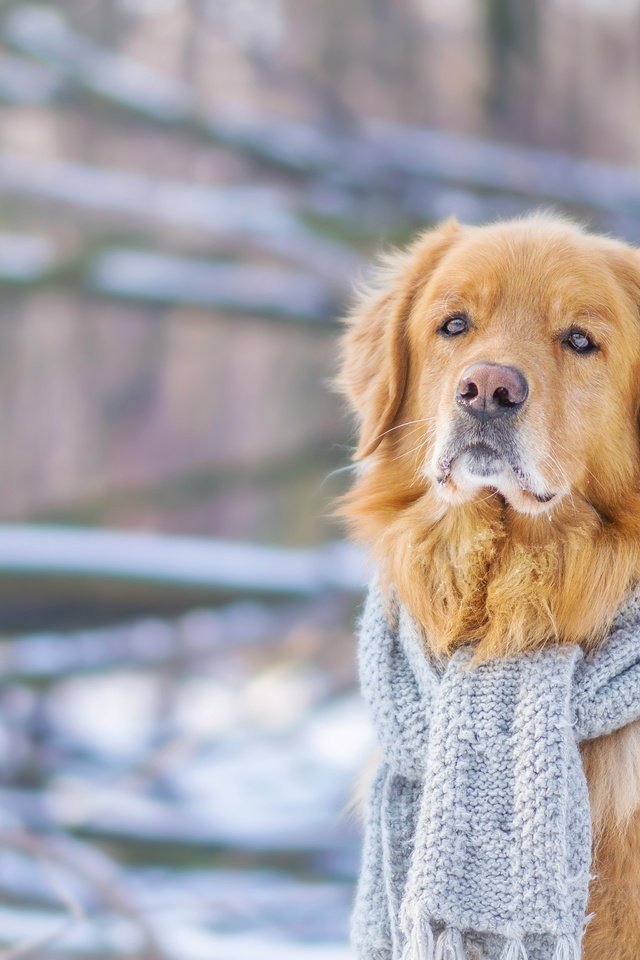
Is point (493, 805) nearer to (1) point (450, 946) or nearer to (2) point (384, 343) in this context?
(1) point (450, 946)

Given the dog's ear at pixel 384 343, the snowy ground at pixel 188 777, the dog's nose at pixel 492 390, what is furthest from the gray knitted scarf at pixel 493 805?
the snowy ground at pixel 188 777

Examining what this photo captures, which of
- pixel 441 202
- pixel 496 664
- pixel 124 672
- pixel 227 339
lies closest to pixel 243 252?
pixel 227 339

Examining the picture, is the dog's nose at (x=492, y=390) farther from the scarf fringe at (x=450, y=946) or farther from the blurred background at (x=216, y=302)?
the blurred background at (x=216, y=302)

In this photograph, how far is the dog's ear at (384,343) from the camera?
7.34 ft

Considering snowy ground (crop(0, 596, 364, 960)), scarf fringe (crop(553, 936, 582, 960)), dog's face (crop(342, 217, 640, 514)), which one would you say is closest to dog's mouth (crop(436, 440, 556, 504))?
dog's face (crop(342, 217, 640, 514))

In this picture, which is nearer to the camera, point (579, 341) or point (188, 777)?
point (579, 341)

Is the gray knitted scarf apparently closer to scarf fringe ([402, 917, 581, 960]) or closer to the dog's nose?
scarf fringe ([402, 917, 581, 960])

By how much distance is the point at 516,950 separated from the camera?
171cm

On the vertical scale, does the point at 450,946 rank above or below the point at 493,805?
below

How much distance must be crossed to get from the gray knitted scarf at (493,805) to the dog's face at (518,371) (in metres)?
0.30

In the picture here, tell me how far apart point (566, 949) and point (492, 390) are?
943mm

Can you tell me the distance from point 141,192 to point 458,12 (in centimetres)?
146

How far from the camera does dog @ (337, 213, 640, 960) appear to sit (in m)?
1.84

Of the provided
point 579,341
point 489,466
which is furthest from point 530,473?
point 579,341
